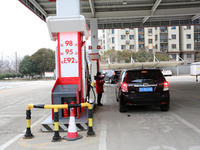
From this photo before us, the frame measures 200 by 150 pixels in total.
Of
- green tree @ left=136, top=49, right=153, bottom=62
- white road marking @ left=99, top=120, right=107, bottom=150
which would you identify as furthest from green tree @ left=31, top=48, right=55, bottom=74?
white road marking @ left=99, top=120, right=107, bottom=150

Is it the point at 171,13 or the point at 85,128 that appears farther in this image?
the point at 171,13

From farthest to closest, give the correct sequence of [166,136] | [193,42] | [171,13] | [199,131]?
[193,42] → [171,13] → [199,131] → [166,136]

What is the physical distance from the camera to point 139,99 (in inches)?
269

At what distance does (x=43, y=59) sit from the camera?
2117 inches

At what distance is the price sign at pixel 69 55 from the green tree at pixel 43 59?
49.1 m

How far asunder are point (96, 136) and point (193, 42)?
204 ft

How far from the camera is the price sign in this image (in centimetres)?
641

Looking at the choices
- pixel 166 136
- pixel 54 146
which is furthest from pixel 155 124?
pixel 54 146

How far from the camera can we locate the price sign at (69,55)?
21.0ft

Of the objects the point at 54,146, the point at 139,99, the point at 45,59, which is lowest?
the point at 54,146

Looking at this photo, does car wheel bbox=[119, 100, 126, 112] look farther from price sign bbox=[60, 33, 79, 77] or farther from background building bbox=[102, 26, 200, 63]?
background building bbox=[102, 26, 200, 63]

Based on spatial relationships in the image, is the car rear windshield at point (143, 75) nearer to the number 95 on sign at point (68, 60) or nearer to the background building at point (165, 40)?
the number 95 on sign at point (68, 60)

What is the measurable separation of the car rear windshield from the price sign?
1.96 metres

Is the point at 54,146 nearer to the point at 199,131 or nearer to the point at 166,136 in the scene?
the point at 166,136
